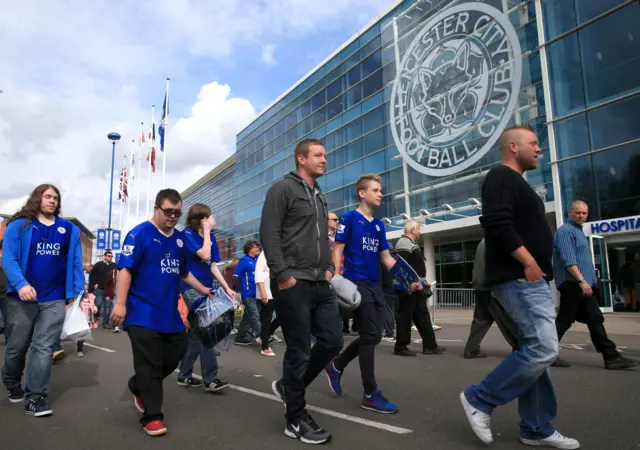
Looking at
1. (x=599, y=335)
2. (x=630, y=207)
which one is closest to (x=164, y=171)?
(x=630, y=207)

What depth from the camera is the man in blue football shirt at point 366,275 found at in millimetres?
4094

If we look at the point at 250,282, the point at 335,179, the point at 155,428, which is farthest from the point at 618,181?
the point at 335,179

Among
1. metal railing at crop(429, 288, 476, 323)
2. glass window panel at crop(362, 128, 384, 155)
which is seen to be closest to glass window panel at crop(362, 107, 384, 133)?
glass window panel at crop(362, 128, 384, 155)

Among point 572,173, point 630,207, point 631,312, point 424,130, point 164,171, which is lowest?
point 631,312

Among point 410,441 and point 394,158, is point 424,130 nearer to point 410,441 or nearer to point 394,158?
point 394,158

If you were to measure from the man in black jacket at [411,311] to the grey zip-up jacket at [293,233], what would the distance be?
→ 407 cm

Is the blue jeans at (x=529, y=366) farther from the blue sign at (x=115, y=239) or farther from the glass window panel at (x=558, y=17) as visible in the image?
the blue sign at (x=115, y=239)

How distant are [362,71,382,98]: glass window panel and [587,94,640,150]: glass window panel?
45.3 feet

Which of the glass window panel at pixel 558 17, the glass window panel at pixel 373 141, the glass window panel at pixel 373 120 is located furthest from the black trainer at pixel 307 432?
the glass window panel at pixel 373 120

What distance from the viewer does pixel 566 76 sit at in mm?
18344

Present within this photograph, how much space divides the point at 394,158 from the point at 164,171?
1197 cm

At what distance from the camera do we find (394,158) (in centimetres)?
2738

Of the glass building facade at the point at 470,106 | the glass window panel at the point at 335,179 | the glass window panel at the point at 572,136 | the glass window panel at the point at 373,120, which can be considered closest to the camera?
the glass building facade at the point at 470,106

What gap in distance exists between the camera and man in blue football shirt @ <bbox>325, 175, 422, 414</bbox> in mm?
4094
